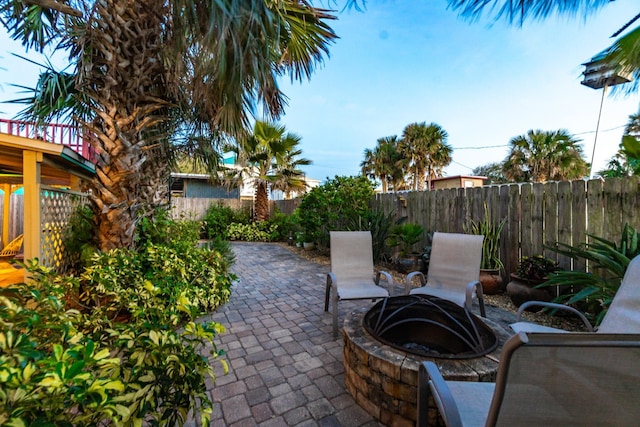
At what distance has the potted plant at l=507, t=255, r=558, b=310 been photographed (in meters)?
3.29

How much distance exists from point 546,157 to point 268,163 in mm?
11125

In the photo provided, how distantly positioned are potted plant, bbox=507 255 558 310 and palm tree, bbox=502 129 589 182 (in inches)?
369

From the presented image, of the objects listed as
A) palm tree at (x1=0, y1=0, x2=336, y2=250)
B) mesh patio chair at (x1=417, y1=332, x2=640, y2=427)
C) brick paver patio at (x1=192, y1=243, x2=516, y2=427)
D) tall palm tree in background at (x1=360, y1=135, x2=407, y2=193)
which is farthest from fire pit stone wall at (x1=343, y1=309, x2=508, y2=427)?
tall palm tree in background at (x1=360, y1=135, x2=407, y2=193)

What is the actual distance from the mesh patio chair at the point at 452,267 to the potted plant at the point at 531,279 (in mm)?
751

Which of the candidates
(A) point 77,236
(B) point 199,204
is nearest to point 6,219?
(A) point 77,236

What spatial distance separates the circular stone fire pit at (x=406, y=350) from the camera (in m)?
1.57

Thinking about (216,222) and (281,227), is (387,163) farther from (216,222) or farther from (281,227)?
(216,222)

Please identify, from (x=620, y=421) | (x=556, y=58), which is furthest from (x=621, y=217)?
(x=620, y=421)

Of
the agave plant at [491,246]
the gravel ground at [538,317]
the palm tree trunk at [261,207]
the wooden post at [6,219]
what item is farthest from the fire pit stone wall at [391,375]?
the palm tree trunk at [261,207]

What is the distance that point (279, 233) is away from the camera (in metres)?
10.4

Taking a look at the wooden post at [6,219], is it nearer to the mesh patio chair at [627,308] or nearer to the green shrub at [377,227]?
the green shrub at [377,227]

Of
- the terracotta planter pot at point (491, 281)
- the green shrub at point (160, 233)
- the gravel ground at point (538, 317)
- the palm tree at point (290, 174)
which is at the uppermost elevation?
the palm tree at point (290, 174)

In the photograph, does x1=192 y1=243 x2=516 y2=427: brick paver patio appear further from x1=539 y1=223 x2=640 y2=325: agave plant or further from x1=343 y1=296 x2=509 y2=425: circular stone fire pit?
x1=539 y1=223 x2=640 y2=325: agave plant

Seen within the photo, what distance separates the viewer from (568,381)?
0.81m
